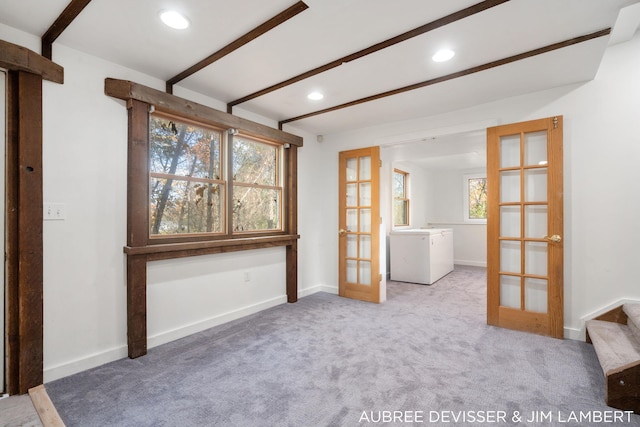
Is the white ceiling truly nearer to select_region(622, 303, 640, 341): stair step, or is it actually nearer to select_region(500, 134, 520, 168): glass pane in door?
select_region(500, 134, 520, 168): glass pane in door

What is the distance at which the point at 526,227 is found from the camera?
2.93m

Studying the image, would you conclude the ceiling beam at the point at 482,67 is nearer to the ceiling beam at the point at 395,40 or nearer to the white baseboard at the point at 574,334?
the ceiling beam at the point at 395,40

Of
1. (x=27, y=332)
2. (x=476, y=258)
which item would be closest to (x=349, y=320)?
(x=27, y=332)

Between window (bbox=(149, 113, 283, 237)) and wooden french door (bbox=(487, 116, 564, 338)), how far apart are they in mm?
2502

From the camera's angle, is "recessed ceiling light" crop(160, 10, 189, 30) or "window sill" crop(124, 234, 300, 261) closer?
"recessed ceiling light" crop(160, 10, 189, 30)

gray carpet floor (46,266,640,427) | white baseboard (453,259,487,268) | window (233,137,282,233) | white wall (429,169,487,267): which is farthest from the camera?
white wall (429,169,487,267)

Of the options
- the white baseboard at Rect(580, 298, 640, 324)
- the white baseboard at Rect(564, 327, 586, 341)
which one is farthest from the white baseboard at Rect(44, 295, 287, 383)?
the white baseboard at Rect(580, 298, 640, 324)

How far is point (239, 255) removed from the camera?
3326 mm

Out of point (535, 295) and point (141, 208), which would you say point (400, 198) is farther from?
point (141, 208)

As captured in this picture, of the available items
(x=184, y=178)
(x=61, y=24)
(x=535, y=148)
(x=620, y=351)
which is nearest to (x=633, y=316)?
(x=620, y=351)

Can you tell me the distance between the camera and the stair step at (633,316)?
2143mm

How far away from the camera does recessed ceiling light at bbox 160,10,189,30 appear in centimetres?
178

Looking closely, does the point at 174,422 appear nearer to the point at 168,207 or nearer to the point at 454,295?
the point at 168,207

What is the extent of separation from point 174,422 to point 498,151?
346 cm
